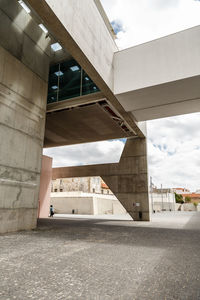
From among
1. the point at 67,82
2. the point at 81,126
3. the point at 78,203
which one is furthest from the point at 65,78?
the point at 78,203

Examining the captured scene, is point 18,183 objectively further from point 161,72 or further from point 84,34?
point 161,72

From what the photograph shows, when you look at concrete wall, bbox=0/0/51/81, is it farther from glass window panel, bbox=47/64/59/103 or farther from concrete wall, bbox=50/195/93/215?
concrete wall, bbox=50/195/93/215

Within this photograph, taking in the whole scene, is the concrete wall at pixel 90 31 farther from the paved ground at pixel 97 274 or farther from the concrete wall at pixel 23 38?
the paved ground at pixel 97 274

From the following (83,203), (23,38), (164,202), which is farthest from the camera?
(164,202)

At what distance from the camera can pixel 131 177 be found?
23.1m

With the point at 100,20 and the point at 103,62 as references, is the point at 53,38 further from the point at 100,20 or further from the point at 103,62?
the point at 103,62

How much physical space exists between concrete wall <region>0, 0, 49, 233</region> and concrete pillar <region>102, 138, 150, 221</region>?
1237 cm

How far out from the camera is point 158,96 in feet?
46.1

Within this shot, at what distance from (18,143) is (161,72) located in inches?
362

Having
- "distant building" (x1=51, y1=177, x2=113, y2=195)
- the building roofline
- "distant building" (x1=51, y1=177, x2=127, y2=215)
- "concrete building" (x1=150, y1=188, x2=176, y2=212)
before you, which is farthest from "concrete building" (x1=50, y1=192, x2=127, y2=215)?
the building roofline

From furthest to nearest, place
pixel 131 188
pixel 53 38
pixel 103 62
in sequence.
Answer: pixel 131 188, pixel 53 38, pixel 103 62

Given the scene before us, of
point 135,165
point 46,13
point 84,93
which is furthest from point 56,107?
point 135,165

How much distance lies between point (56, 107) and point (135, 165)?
10.9m

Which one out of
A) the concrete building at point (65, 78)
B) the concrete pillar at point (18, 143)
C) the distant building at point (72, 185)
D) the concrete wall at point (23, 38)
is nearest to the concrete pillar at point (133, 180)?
the concrete building at point (65, 78)
